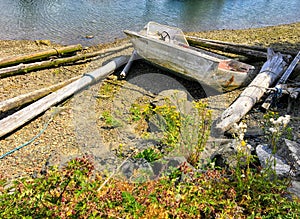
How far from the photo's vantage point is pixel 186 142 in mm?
4332

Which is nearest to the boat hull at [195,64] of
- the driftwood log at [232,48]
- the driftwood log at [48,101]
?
the driftwood log at [232,48]

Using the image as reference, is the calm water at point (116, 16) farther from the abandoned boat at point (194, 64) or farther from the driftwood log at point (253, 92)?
the driftwood log at point (253, 92)

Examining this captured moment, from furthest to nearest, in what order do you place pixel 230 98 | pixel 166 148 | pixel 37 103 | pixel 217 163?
pixel 230 98
pixel 37 103
pixel 166 148
pixel 217 163

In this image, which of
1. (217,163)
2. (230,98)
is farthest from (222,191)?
(230,98)

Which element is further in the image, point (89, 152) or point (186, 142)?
point (89, 152)

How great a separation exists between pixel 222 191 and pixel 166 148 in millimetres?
1494

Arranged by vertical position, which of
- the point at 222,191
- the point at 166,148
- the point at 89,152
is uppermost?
the point at 222,191

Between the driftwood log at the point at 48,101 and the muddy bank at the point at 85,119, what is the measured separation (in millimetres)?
144

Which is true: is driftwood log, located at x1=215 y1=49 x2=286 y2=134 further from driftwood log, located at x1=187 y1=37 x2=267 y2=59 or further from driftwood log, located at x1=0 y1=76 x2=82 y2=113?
driftwood log, located at x1=0 y1=76 x2=82 y2=113

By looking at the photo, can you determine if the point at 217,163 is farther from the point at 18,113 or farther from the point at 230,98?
the point at 18,113

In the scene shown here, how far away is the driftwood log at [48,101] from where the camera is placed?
538 centimetres

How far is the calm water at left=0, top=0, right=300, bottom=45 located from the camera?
12.3 m

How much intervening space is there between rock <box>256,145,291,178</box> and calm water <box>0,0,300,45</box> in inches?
348

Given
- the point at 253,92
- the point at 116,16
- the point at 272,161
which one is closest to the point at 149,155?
the point at 272,161
